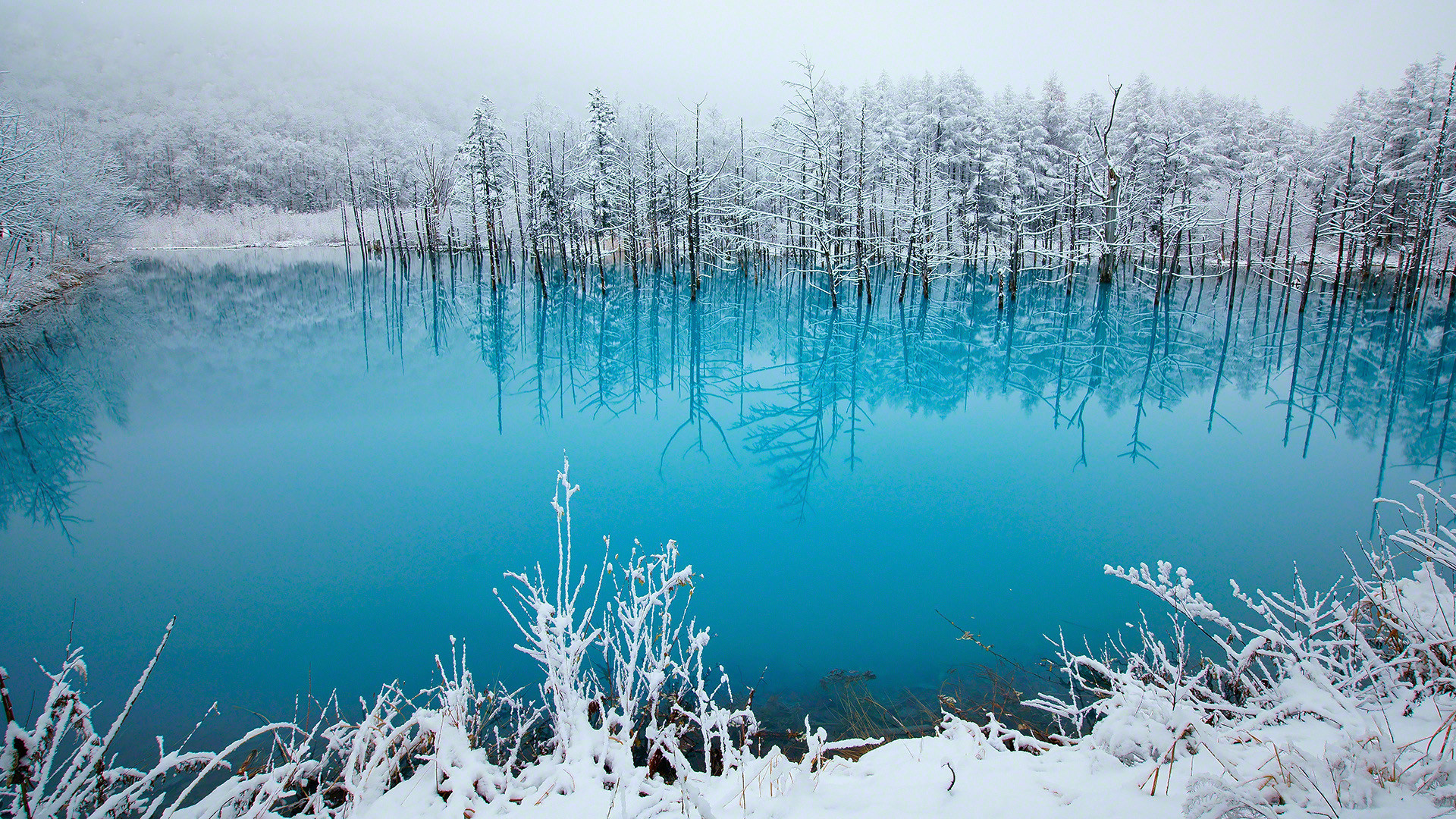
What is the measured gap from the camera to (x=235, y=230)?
60.2 metres

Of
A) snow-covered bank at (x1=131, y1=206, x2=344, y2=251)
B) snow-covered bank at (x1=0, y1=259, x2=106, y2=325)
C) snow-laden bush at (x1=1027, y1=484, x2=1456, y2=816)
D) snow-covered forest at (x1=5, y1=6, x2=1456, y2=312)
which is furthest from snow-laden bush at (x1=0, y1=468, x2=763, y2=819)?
snow-covered bank at (x1=131, y1=206, x2=344, y2=251)

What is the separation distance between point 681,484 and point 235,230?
231ft

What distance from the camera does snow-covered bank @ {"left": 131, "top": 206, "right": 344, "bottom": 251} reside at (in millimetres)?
58609

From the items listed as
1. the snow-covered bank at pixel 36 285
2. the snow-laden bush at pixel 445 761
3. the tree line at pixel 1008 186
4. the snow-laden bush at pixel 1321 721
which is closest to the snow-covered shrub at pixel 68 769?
the snow-laden bush at pixel 445 761

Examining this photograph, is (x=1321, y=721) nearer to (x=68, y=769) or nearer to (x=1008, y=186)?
(x=68, y=769)

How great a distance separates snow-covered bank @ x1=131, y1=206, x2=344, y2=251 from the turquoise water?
50421 mm

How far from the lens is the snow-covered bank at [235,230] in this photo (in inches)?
2307

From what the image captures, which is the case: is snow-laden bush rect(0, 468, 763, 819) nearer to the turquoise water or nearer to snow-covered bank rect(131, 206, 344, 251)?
the turquoise water

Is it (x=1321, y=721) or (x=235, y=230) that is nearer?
(x=1321, y=721)

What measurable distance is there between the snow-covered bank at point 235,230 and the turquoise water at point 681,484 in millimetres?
50421

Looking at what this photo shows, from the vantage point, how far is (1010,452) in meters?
9.58

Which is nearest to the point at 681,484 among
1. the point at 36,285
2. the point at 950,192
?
the point at 36,285

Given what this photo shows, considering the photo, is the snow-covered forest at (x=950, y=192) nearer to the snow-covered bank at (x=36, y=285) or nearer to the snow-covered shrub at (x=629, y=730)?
the snow-covered bank at (x=36, y=285)

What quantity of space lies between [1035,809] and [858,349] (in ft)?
49.8
